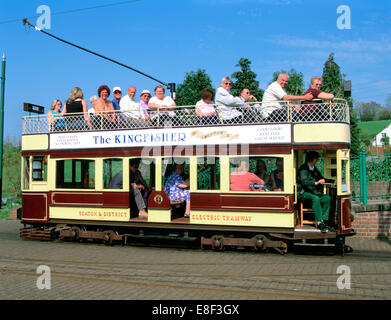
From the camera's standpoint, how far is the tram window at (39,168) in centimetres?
1197

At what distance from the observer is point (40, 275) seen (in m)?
7.80

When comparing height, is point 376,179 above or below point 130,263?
above

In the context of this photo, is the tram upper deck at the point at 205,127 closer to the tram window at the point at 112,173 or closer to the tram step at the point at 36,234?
the tram window at the point at 112,173

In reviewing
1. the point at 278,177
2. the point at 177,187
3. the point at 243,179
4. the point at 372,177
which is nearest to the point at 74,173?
the point at 177,187

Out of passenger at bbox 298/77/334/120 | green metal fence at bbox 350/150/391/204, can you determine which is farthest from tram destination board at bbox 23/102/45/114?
green metal fence at bbox 350/150/391/204

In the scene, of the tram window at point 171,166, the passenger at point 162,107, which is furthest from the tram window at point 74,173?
the passenger at point 162,107

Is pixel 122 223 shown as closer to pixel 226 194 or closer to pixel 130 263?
pixel 130 263

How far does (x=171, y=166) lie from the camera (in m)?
11.5

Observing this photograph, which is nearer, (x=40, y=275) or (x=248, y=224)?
(x=40, y=275)

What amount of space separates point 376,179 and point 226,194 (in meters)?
5.23

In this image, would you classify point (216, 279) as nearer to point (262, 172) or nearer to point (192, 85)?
point (262, 172)

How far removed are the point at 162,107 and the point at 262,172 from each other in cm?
285
